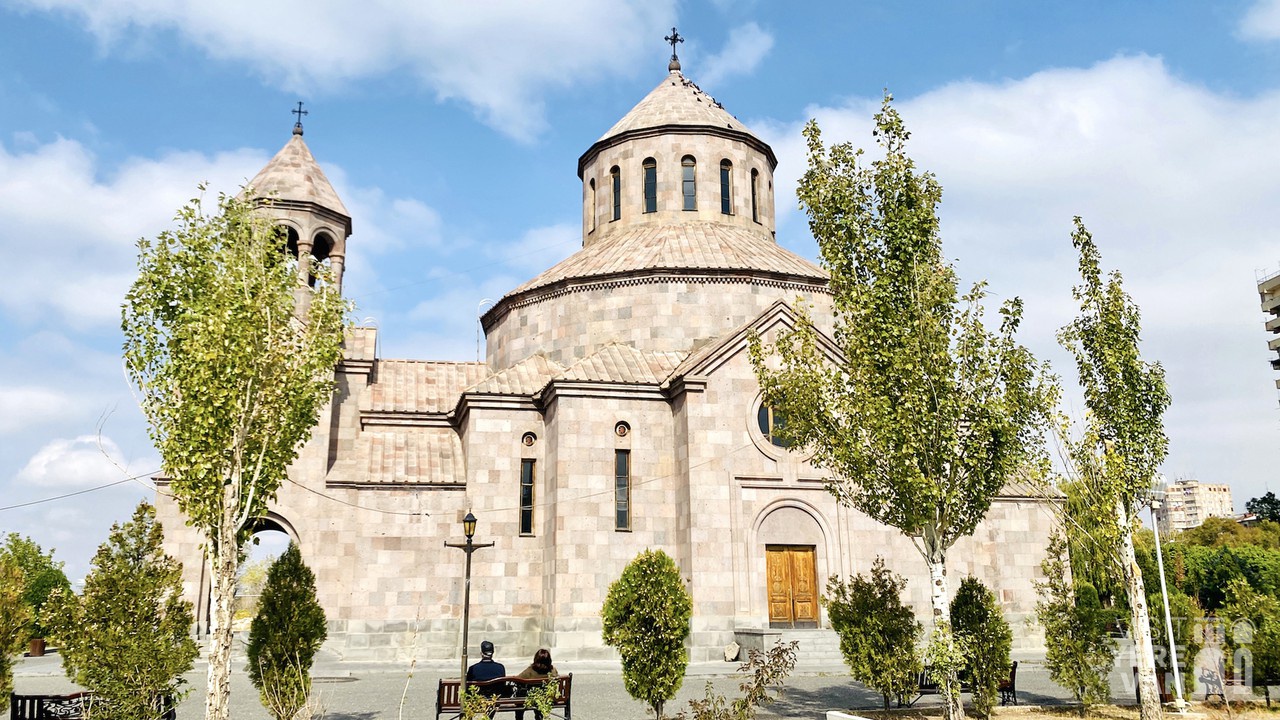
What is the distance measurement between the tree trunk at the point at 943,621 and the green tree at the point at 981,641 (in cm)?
53

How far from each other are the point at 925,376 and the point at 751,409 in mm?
9487

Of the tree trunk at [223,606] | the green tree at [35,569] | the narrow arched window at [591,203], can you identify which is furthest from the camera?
the green tree at [35,569]

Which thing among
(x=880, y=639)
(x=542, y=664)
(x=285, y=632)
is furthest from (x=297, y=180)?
(x=880, y=639)

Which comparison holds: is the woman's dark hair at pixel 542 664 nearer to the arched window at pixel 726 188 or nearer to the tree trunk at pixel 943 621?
the tree trunk at pixel 943 621

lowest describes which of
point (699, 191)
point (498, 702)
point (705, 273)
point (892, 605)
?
point (498, 702)

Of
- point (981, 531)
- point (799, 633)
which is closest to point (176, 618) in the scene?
point (799, 633)

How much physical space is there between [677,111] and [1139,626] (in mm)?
21186

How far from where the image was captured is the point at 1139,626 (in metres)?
12.1

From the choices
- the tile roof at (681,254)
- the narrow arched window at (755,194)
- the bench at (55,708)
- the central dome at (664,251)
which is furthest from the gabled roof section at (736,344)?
the bench at (55,708)

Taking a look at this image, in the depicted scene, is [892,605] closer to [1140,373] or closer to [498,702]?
[1140,373]

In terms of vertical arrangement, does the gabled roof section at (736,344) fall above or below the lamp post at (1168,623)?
above

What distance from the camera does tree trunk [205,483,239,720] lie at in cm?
949

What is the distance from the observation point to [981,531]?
22.9 m

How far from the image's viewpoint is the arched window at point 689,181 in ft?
90.6
